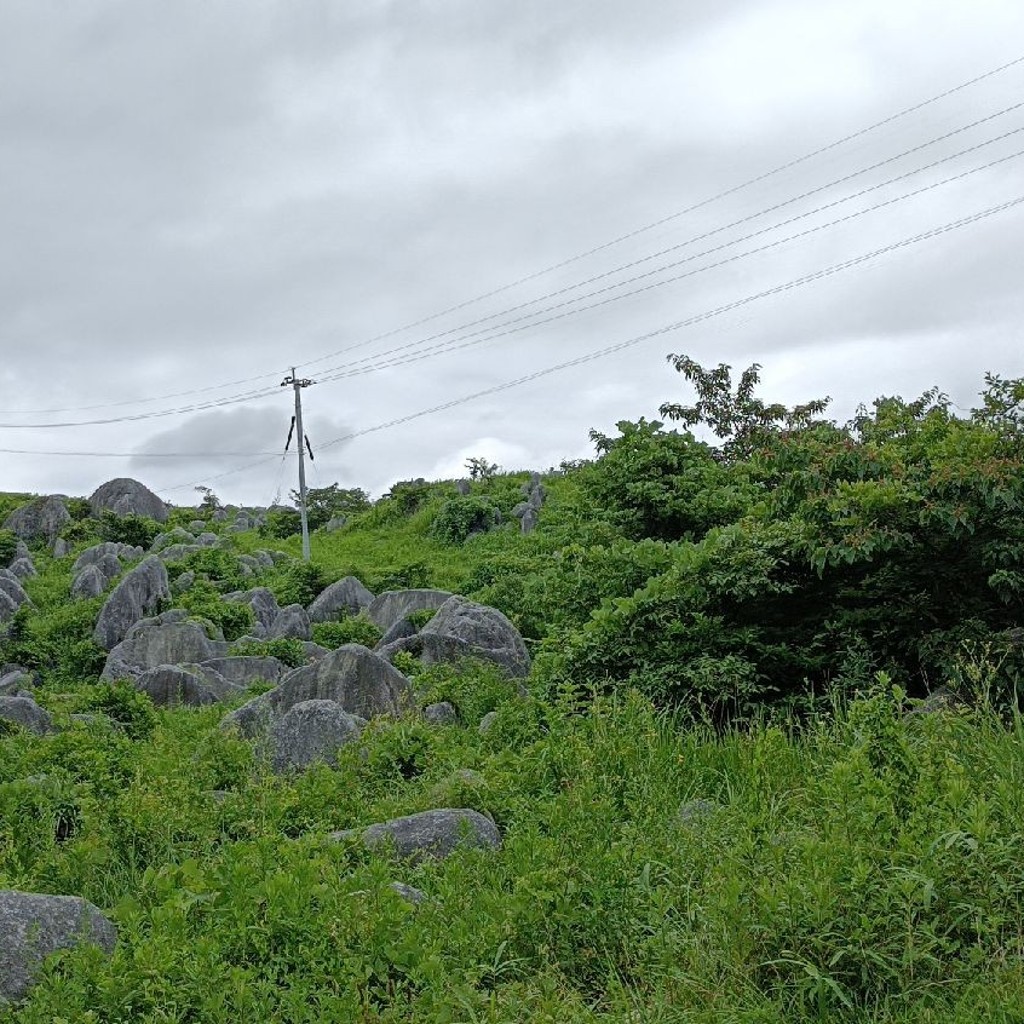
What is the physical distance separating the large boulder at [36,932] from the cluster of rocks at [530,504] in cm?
2492

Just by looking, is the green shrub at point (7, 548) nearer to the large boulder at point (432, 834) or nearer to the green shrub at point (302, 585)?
the green shrub at point (302, 585)

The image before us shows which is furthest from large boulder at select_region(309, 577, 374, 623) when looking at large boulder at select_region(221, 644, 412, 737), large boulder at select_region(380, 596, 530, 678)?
large boulder at select_region(221, 644, 412, 737)

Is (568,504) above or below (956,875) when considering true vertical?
above

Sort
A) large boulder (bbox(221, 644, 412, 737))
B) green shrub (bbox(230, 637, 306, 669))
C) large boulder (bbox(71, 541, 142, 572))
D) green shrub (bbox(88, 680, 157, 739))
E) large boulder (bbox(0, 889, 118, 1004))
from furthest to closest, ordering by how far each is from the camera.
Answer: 1. large boulder (bbox(71, 541, 142, 572))
2. green shrub (bbox(230, 637, 306, 669))
3. green shrub (bbox(88, 680, 157, 739))
4. large boulder (bbox(221, 644, 412, 737))
5. large boulder (bbox(0, 889, 118, 1004))

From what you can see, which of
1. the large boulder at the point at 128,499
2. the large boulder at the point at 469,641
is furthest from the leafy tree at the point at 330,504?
the large boulder at the point at 469,641

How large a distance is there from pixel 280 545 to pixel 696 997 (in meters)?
33.2

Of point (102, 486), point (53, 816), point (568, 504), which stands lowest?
point (53, 816)

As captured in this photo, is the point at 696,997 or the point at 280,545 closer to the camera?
the point at 696,997

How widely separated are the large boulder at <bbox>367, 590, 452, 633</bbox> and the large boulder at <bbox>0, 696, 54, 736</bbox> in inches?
320

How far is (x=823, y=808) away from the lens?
5.81 metres

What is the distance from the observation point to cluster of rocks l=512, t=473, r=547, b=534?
31625 millimetres

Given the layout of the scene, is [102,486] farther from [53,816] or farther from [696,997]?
[696,997]

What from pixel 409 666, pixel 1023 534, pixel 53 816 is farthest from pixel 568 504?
pixel 53 816

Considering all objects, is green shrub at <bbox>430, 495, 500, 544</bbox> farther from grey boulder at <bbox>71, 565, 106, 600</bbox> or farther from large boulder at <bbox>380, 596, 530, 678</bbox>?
large boulder at <bbox>380, 596, 530, 678</bbox>
